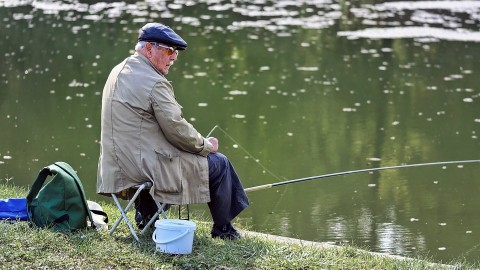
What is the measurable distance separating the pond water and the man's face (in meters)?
1.97

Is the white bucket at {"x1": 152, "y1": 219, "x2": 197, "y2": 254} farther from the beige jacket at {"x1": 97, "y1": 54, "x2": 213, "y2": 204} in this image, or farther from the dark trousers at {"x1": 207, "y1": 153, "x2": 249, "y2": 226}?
the dark trousers at {"x1": 207, "y1": 153, "x2": 249, "y2": 226}

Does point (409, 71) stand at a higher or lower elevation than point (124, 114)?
lower

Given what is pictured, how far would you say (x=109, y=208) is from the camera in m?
5.86

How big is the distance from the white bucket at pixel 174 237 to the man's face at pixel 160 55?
871mm

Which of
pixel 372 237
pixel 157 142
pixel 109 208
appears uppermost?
pixel 157 142

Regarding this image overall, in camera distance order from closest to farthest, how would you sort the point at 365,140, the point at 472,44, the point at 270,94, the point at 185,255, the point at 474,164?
the point at 185,255 < the point at 474,164 < the point at 365,140 < the point at 270,94 < the point at 472,44

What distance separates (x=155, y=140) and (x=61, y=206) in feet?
2.06

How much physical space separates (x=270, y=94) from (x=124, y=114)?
7.39m

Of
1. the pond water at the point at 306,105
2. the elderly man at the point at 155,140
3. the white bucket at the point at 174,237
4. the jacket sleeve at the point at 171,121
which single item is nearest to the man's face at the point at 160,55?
the elderly man at the point at 155,140

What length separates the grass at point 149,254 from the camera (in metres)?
4.31

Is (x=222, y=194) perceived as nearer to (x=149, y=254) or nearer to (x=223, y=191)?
(x=223, y=191)

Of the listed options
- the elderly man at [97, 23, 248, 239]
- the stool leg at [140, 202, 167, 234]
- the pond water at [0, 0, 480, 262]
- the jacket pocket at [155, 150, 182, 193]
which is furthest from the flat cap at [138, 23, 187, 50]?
the pond water at [0, 0, 480, 262]

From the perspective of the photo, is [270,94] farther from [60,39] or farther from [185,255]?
[185,255]

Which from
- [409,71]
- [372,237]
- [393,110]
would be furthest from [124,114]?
[409,71]
